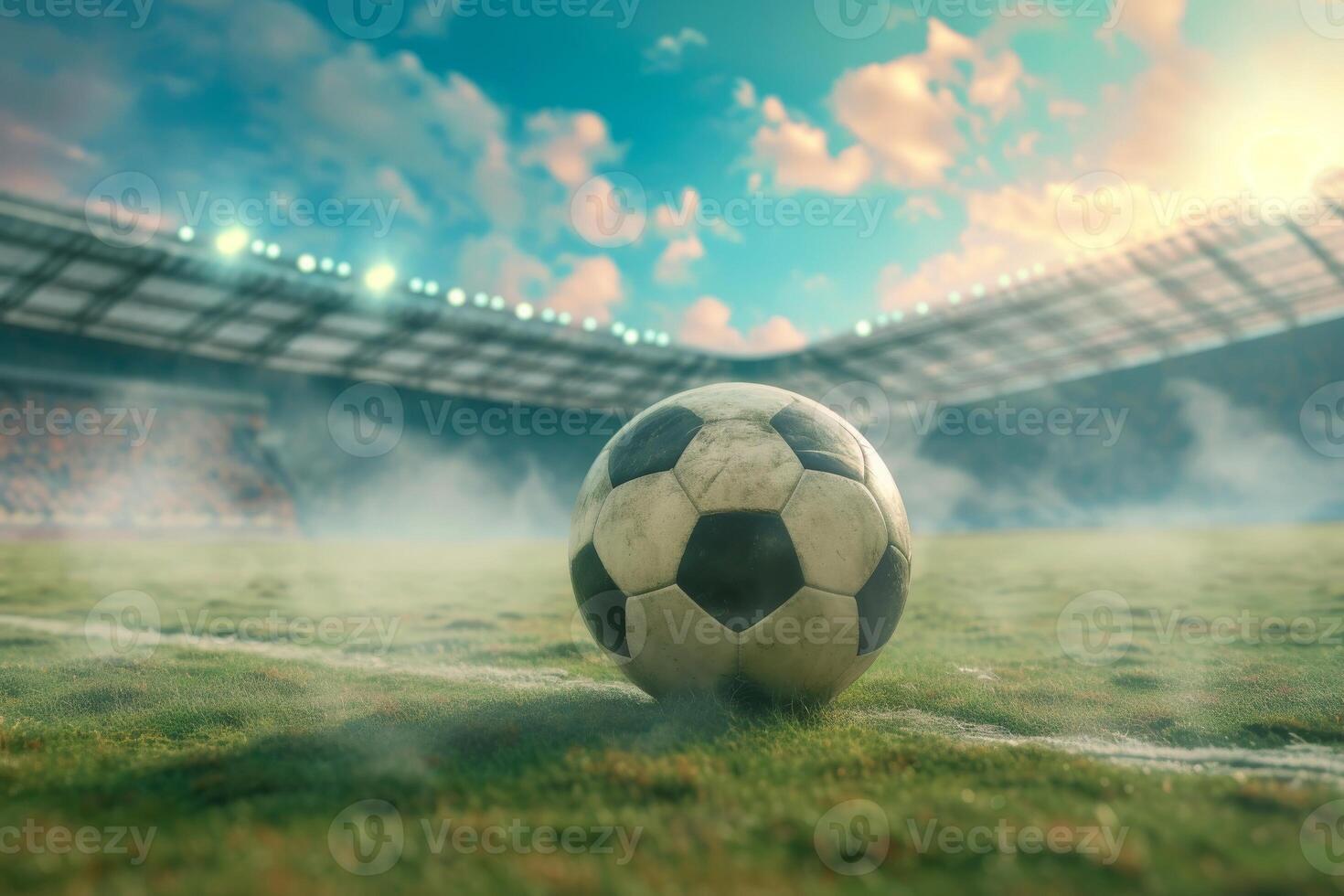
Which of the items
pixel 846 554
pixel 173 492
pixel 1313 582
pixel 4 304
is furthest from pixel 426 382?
pixel 846 554

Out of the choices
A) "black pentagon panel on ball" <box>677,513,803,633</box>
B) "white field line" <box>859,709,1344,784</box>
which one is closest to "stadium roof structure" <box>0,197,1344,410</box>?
"black pentagon panel on ball" <box>677,513,803,633</box>

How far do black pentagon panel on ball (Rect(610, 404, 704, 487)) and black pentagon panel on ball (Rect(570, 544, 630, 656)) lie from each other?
16.1 inches

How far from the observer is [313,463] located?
33.4m

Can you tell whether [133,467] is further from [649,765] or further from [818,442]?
[649,765]

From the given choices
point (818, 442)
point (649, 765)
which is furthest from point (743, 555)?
point (649, 765)

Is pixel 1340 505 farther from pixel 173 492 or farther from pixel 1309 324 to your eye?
pixel 173 492

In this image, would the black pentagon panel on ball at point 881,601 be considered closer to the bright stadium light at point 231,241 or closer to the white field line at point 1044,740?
the white field line at point 1044,740

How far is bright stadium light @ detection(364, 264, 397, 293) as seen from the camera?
84.9 feet

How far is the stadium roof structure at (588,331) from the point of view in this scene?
23156 millimetres

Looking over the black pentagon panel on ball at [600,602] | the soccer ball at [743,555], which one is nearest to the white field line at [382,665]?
the black pentagon panel on ball at [600,602]

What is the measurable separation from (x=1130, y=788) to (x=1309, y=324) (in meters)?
34.9

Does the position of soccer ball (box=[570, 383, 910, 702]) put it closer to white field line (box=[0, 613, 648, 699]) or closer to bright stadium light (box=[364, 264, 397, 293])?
white field line (box=[0, 613, 648, 699])

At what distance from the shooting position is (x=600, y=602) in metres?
3.92

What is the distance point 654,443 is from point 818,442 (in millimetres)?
782
